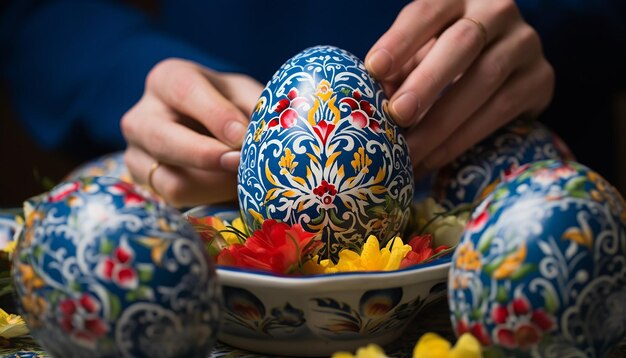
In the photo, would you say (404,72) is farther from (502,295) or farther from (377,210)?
(502,295)

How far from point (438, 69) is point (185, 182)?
0.25 meters

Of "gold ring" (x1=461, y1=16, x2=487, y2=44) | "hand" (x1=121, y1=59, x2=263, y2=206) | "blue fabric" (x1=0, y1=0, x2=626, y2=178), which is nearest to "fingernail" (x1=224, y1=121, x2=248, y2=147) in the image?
"hand" (x1=121, y1=59, x2=263, y2=206)

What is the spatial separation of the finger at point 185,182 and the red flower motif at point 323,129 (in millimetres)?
178

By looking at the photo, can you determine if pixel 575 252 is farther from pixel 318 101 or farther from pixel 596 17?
pixel 596 17

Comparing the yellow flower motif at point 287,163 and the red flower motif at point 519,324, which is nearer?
the red flower motif at point 519,324

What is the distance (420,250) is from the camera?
1.71ft

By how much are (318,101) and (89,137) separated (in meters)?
0.82

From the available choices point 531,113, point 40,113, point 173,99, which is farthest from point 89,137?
point 531,113

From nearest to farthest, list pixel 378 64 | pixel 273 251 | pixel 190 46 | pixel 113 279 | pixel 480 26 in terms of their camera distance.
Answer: pixel 113 279
pixel 273 251
pixel 378 64
pixel 480 26
pixel 190 46

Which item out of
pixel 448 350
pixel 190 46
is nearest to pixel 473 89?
pixel 448 350

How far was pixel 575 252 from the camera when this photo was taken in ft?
1.24

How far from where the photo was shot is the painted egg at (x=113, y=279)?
0.37 meters

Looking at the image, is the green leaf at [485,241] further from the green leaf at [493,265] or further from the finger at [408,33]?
the finger at [408,33]

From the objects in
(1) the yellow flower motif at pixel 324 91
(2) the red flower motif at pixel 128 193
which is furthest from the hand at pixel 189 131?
(2) the red flower motif at pixel 128 193
